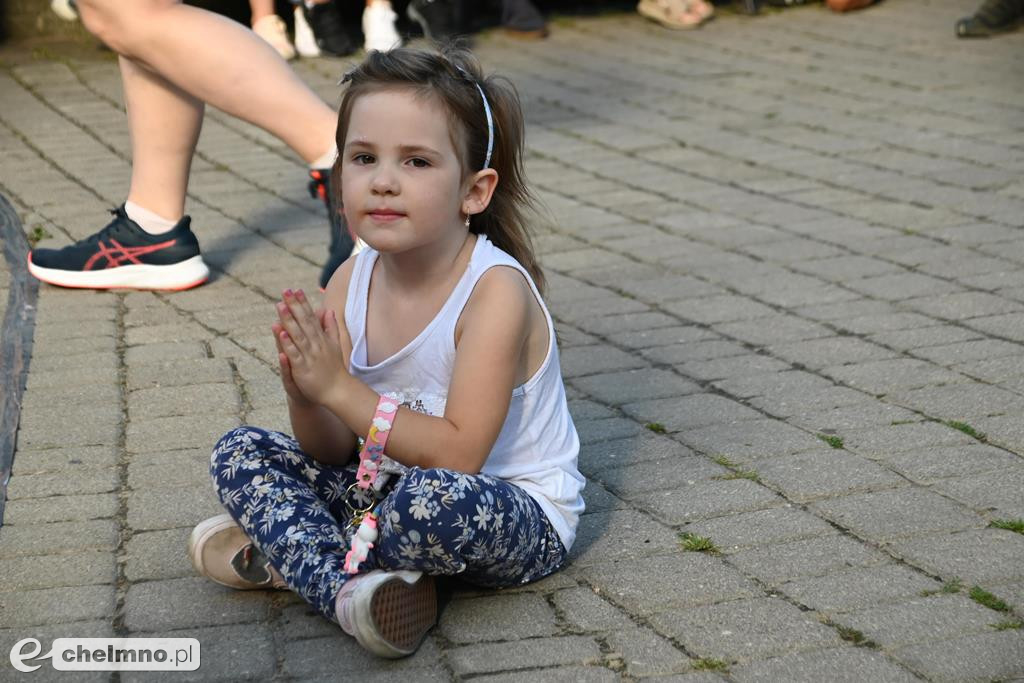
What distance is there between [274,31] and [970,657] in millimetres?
5967

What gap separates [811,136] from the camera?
627 centimetres

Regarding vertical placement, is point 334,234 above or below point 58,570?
above

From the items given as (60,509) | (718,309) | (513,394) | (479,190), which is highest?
(479,190)

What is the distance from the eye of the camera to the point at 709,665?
91.5 inches

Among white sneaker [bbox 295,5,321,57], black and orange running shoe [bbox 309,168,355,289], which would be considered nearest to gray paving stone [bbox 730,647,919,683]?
black and orange running shoe [bbox 309,168,355,289]

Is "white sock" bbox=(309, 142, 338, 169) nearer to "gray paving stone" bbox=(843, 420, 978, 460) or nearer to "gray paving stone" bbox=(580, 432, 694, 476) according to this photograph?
"gray paving stone" bbox=(580, 432, 694, 476)

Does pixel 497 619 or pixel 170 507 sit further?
pixel 170 507

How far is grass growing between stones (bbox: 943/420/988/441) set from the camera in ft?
10.7

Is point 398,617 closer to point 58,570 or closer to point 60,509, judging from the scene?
point 58,570

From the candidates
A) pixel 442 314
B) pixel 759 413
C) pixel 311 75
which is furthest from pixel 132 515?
pixel 311 75

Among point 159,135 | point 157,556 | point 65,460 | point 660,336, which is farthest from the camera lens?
point 159,135

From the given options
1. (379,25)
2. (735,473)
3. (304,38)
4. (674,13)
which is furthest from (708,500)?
(674,13)

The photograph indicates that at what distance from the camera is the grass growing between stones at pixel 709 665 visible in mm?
2314

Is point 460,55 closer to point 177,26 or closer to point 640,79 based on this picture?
point 177,26
